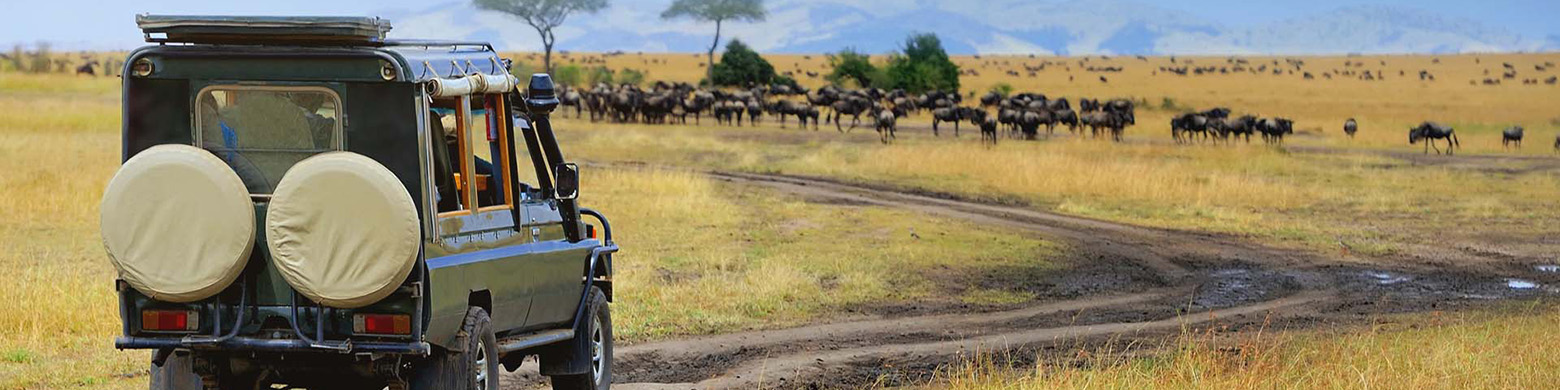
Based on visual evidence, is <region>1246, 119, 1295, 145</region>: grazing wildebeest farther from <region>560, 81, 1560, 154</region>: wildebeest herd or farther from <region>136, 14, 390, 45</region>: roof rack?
<region>136, 14, 390, 45</region>: roof rack

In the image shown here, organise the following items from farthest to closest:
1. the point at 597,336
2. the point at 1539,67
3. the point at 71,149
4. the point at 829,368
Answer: the point at 1539,67 → the point at 71,149 → the point at 829,368 → the point at 597,336

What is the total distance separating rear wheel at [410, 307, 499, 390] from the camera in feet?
23.7

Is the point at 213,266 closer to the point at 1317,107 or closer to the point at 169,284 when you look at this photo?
the point at 169,284

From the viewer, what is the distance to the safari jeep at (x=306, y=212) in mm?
6641

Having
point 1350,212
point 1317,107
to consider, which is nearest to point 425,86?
point 1350,212

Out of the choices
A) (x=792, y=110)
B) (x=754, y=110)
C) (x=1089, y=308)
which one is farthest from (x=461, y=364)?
(x=754, y=110)

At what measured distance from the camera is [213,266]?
671 centimetres

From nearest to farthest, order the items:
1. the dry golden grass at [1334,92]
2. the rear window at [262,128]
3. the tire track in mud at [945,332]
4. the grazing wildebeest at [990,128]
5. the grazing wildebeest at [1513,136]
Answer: the rear window at [262,128], the tire track in mud at [945,332], the grazing wildebeest at [990,128], the grazing wildebeest at [1513,136], the dry golden grass at [1334,92]

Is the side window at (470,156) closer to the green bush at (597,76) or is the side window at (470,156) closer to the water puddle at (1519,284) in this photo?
the water puddle at (1519,284)

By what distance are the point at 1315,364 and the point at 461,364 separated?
5830mm

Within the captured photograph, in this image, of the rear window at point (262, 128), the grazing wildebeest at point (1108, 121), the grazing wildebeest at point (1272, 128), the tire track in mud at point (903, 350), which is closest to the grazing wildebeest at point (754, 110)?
the grazing wildebeest at point (1108, 121)

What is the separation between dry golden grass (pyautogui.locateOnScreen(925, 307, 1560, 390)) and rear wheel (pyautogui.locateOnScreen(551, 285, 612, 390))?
1914 millimetres

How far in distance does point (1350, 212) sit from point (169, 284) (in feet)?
74.6

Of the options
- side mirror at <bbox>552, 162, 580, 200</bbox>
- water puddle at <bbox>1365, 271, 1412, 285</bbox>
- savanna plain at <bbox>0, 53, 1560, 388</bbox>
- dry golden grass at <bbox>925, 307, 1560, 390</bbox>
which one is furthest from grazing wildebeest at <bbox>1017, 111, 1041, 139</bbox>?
side mirror at <bbox>552, 162, 580, 200</bbox>
